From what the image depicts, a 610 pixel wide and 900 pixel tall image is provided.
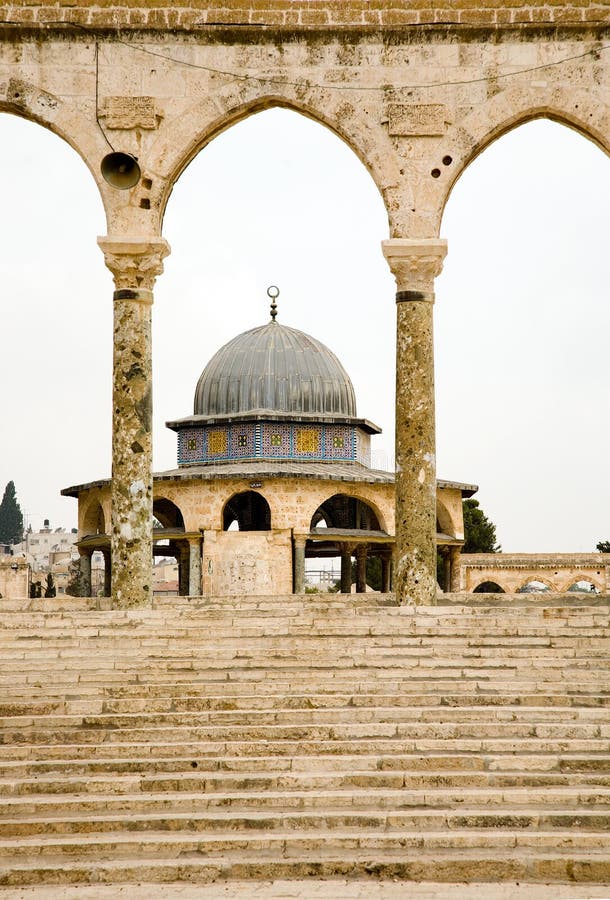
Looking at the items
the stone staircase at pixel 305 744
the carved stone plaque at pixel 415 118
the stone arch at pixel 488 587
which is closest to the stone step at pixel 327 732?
the stone staircase at pixel 305 744

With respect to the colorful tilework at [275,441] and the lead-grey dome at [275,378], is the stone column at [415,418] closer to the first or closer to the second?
the colorful tilework at [275,441]

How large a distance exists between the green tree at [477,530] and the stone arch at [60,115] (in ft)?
127

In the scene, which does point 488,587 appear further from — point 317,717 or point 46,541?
point 46,541

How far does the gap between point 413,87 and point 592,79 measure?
201 centimetres

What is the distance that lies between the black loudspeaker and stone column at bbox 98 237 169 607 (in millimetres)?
696

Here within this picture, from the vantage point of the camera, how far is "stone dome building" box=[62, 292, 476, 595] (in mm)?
26047

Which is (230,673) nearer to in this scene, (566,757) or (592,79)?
(566,757)

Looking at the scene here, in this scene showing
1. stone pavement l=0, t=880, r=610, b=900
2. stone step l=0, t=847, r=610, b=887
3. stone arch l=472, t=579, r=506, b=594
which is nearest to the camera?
stone pavement l=0, t=880, r=610, b=900

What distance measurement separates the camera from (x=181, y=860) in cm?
808

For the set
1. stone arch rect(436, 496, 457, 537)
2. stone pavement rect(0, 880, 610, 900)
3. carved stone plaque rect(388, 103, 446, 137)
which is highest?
carved stone plaque rect(388, 103, 446, 137)

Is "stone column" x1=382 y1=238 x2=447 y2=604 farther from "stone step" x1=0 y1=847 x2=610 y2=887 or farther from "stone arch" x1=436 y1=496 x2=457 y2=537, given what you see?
"stone arch" x1=436 y1=496 x2=457 y2=537

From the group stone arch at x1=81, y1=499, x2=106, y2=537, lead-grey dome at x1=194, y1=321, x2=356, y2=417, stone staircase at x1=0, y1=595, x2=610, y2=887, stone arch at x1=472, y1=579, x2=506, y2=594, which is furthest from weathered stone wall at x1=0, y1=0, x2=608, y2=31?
stone arch at x1=472, y1=579, x2=506, y2=594

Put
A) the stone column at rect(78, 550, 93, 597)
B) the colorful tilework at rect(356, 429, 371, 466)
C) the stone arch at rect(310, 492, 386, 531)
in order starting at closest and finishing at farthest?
1. the stone column at rect(78, 550, 93, 597)
2. the colorful tilework at rect(356, 429, 371, 466)
3. the stone arch at rect(310, 492, 386, 531)

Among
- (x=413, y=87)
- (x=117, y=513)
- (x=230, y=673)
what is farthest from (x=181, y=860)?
(x=413, y=87)
